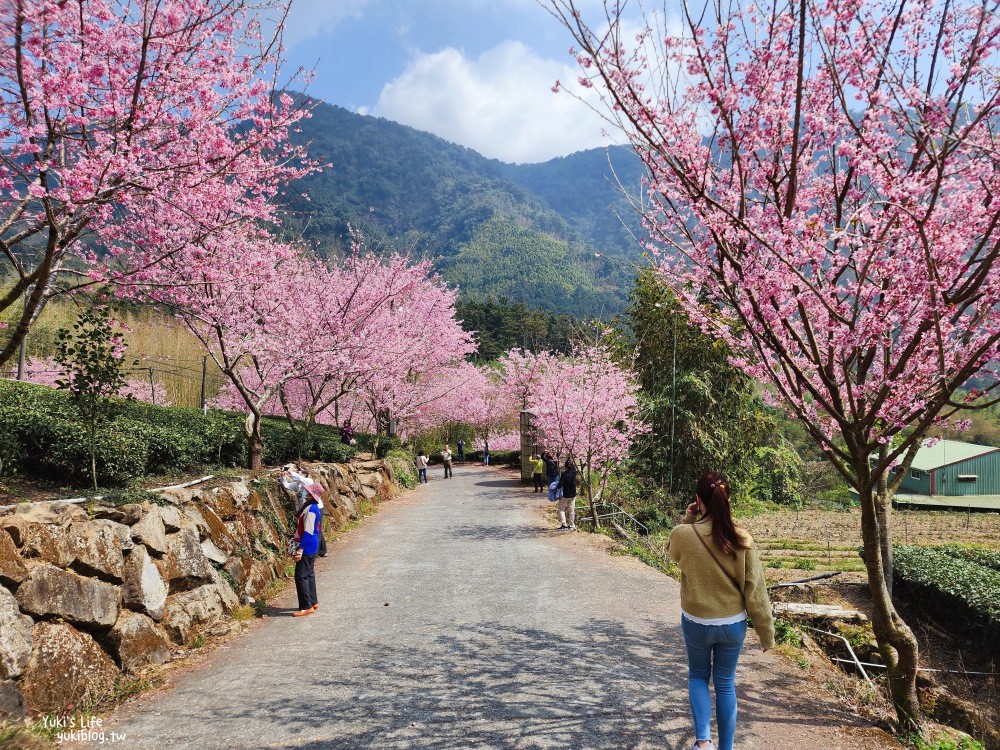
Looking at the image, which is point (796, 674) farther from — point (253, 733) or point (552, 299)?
point (552, 299)

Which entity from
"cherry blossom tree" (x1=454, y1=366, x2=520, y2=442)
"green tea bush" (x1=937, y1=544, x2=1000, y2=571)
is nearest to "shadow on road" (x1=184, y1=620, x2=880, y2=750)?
"green tea bush" (x1=937, y1=544, x2=1000, y2=571)

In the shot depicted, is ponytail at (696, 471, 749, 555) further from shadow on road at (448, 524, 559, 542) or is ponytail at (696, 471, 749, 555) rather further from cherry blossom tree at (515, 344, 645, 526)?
cherry blossom tree at (515, 344, 645, 526)

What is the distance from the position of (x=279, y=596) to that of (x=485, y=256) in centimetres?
14403

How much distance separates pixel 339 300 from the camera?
15.2 metres

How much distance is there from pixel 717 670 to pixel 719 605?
43cm

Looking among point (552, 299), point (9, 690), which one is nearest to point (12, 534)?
point (9, 690)

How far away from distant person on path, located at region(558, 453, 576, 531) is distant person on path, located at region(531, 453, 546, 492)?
7.92 meters

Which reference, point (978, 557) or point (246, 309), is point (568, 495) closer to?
point (246, 309)

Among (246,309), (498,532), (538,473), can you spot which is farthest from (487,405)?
(246,309)

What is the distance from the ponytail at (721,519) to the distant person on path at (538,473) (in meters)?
17.7

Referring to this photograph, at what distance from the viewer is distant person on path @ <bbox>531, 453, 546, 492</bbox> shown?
2109cm

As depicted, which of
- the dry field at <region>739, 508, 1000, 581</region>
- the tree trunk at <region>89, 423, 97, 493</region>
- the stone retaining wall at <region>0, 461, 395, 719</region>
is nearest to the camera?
the stone retaining wall at <region>0, 461, 395, 719</region>

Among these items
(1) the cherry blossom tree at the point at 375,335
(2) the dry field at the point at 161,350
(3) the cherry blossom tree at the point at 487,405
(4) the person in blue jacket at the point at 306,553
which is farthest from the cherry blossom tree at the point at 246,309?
(3) the cherry blossom tree at the point at 487,405

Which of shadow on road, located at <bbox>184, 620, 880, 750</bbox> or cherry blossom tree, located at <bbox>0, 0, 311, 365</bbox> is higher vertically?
cherry blossom tree, located at <bbox>0, 0, 311, 365</bbox>
